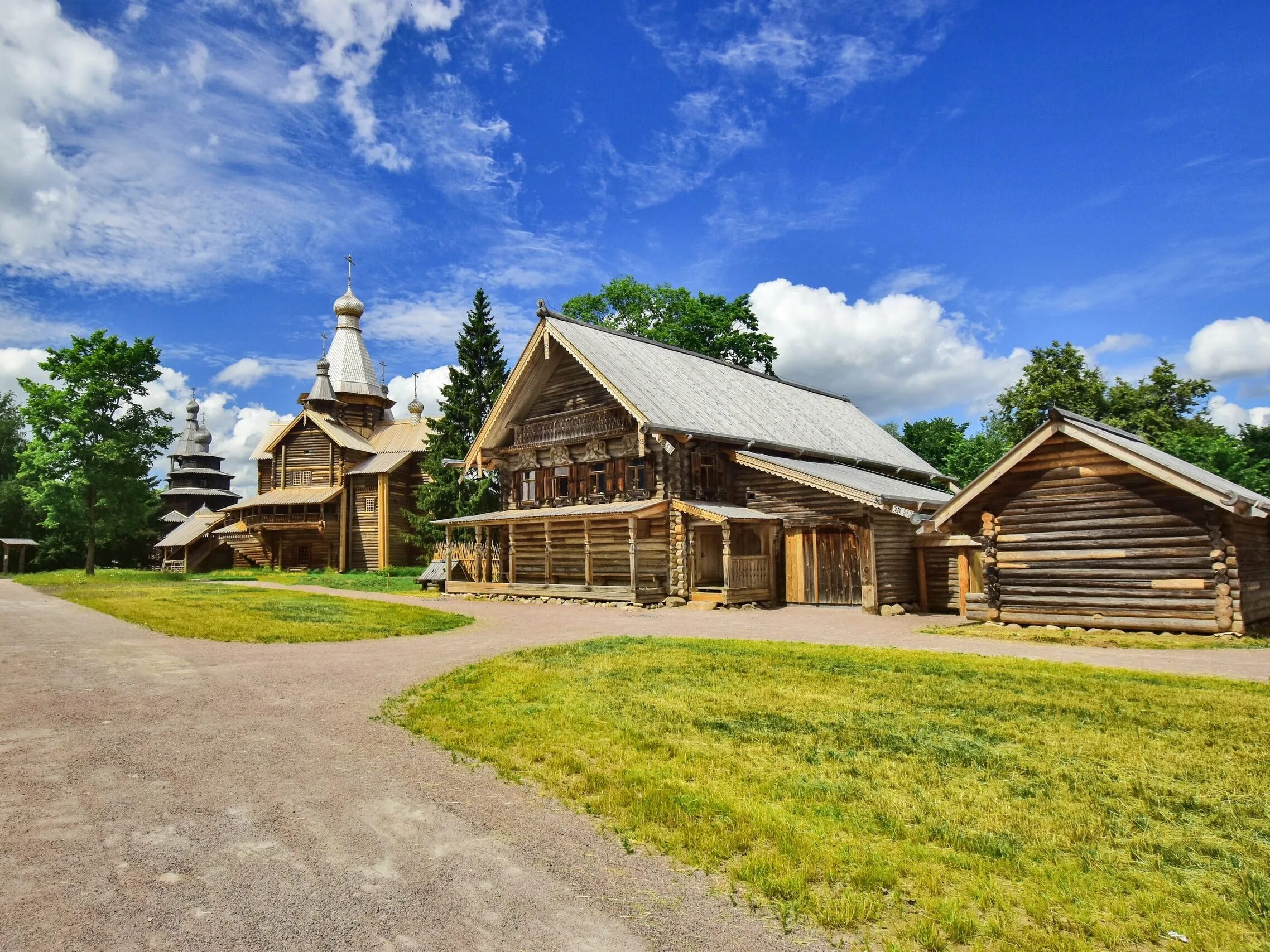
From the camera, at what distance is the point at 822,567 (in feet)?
83.4

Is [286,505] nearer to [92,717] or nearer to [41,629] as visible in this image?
[41,629]

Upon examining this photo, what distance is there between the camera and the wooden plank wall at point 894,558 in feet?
77.1

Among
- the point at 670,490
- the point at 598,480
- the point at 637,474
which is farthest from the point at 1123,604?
the point at 598,480

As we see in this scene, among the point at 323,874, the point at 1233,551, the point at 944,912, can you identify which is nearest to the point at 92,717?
the point at 323,874

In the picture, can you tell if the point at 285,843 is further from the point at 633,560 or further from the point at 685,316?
the point at 685,316

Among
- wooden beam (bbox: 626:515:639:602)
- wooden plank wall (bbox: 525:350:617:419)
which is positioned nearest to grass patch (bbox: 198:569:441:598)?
wooden plank wall (bbox: 525:350:617:419)

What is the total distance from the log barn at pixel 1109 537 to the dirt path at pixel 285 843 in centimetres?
1471

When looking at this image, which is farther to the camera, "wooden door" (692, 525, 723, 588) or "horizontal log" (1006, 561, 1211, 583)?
"wooden door" (692, 525, 723, 588)

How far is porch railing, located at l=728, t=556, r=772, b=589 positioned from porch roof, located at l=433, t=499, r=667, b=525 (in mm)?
3438

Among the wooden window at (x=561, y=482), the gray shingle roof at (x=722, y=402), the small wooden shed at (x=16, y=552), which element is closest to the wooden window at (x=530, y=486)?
the wooden window at (x=561, y=482)

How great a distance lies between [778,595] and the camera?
1044 inches

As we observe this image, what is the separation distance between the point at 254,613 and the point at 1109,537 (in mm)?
21699

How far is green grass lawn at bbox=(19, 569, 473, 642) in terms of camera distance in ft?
55.2

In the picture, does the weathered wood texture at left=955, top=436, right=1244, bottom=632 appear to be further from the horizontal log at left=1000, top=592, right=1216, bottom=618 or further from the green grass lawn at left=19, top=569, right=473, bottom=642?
the green grass lawn at left=19, top=569, right=473, bottom=642
